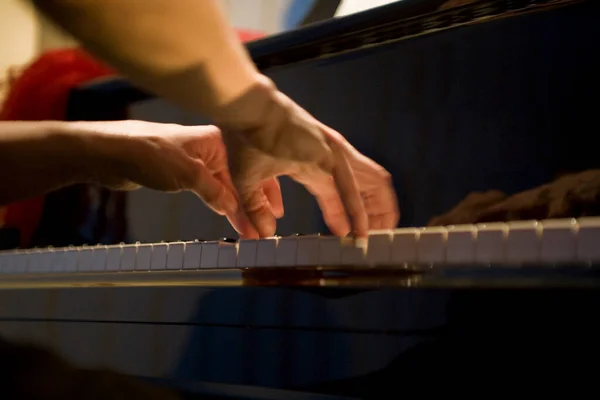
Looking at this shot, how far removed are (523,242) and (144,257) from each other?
18.1 inches

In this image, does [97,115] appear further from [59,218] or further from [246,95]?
[246,95]

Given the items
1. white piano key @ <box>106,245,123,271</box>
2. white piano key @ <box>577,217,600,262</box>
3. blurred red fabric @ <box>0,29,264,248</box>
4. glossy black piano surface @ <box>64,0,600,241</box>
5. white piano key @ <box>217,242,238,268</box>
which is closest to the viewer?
white piano key @ <box>577,217,600,262</box>

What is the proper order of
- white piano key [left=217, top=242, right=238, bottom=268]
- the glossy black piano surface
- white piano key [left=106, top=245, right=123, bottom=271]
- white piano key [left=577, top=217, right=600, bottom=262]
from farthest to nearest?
1. white piano key [left=106, top=245, right=123, bottom=271]
2. white piano key [left=217, top=242, right=238, bottom=268]
3. the glossy black piano surface
4. white piano key [left=577, top=217, right=600, bottom=262]

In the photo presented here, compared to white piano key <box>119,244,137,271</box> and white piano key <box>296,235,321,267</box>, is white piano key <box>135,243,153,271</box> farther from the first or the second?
white piano key <box>296,235,321,267</box>

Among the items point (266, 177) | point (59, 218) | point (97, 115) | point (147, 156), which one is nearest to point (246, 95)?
point (266, 177)

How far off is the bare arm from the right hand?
0.29 metres

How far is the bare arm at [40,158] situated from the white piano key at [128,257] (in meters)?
0.16

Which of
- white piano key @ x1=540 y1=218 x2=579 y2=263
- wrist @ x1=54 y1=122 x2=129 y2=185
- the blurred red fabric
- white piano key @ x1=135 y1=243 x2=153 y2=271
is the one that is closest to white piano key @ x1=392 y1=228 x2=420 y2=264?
white piano key @ x1=540 y1=218 x2=579 y2=263

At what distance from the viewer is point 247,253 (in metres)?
0.67

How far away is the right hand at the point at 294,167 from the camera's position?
61 centimetres

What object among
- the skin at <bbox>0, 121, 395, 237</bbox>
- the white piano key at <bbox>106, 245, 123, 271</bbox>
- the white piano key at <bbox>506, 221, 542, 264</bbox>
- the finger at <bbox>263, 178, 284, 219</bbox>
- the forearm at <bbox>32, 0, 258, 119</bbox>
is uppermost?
the forearm at <bbox>32, 0, 258, 119</bbox>

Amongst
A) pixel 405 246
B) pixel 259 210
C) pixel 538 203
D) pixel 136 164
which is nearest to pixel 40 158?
pixel 136 164

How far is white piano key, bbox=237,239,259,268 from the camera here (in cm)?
66

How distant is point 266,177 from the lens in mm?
700
